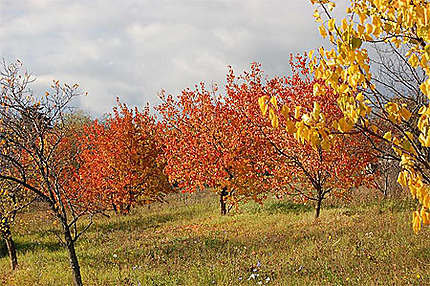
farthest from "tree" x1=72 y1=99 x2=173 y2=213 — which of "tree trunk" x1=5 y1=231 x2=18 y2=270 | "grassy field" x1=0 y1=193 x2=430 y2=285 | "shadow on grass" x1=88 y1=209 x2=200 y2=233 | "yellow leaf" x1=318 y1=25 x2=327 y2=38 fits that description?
"yellow leaf" x1=318 y1=25 x2=327 y2=38

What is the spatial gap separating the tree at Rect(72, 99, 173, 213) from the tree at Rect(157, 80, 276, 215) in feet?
7.93

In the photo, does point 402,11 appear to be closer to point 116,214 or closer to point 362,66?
point 362,66

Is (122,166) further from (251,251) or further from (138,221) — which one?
(251,251)

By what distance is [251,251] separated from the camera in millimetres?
8820

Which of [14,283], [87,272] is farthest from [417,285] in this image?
[14,283]

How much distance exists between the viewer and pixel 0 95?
7.02m

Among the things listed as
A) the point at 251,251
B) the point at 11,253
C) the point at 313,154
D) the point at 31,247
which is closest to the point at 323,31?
the point at 251,251

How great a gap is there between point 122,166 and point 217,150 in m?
5.97

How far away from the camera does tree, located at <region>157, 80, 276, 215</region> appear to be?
14.3 m

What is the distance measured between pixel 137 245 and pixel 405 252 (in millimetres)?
7111

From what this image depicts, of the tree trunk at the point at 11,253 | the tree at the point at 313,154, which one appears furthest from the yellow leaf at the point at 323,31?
the tree trunk at the point at 11,253

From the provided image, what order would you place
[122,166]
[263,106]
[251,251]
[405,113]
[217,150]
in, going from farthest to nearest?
1. [122,166]
2. [217,150]
3. [251,251]
4. [405,113]
5. [263,106]

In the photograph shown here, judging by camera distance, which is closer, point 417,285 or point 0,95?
point 417,285

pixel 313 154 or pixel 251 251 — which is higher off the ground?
pixel 313 154
